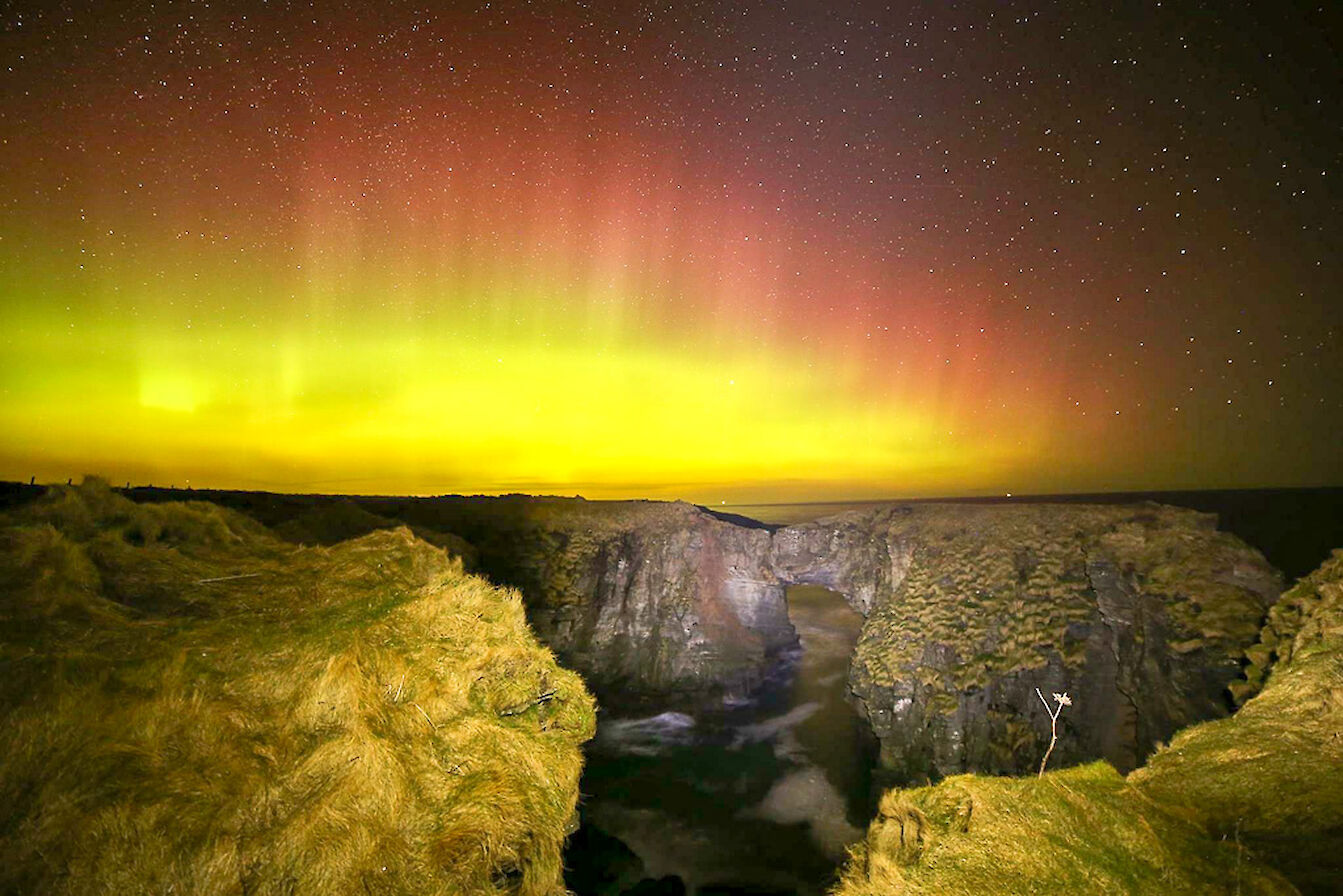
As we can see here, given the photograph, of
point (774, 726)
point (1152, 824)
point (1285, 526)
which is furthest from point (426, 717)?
point (1285, 526)

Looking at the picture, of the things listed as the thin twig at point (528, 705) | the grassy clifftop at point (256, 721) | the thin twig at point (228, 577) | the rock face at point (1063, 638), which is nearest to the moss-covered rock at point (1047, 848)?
the grassy clifftop at point (256, 721)

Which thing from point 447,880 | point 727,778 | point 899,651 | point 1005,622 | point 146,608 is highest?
point 146,608

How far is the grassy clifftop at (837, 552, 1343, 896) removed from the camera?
14.7 ft

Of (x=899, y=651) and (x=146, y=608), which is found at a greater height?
(x=146, y=608)

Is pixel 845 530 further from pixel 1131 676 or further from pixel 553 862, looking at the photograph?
pixel 553 862

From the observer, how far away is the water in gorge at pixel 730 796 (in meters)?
19.4

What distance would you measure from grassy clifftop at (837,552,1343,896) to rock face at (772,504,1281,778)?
17288 mm

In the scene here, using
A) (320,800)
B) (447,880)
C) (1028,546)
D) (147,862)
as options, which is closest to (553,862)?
(447,880)

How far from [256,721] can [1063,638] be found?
2923cm

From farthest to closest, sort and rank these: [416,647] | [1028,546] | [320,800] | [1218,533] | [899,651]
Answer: [1028,546]
[899,651]
[1218,533]
[416,647]
[320,800]

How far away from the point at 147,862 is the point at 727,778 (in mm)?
25323

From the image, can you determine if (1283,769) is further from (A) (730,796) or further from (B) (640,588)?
(B) (640,588)

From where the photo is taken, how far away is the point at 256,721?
5.56 meters

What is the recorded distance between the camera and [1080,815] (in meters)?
5.32
